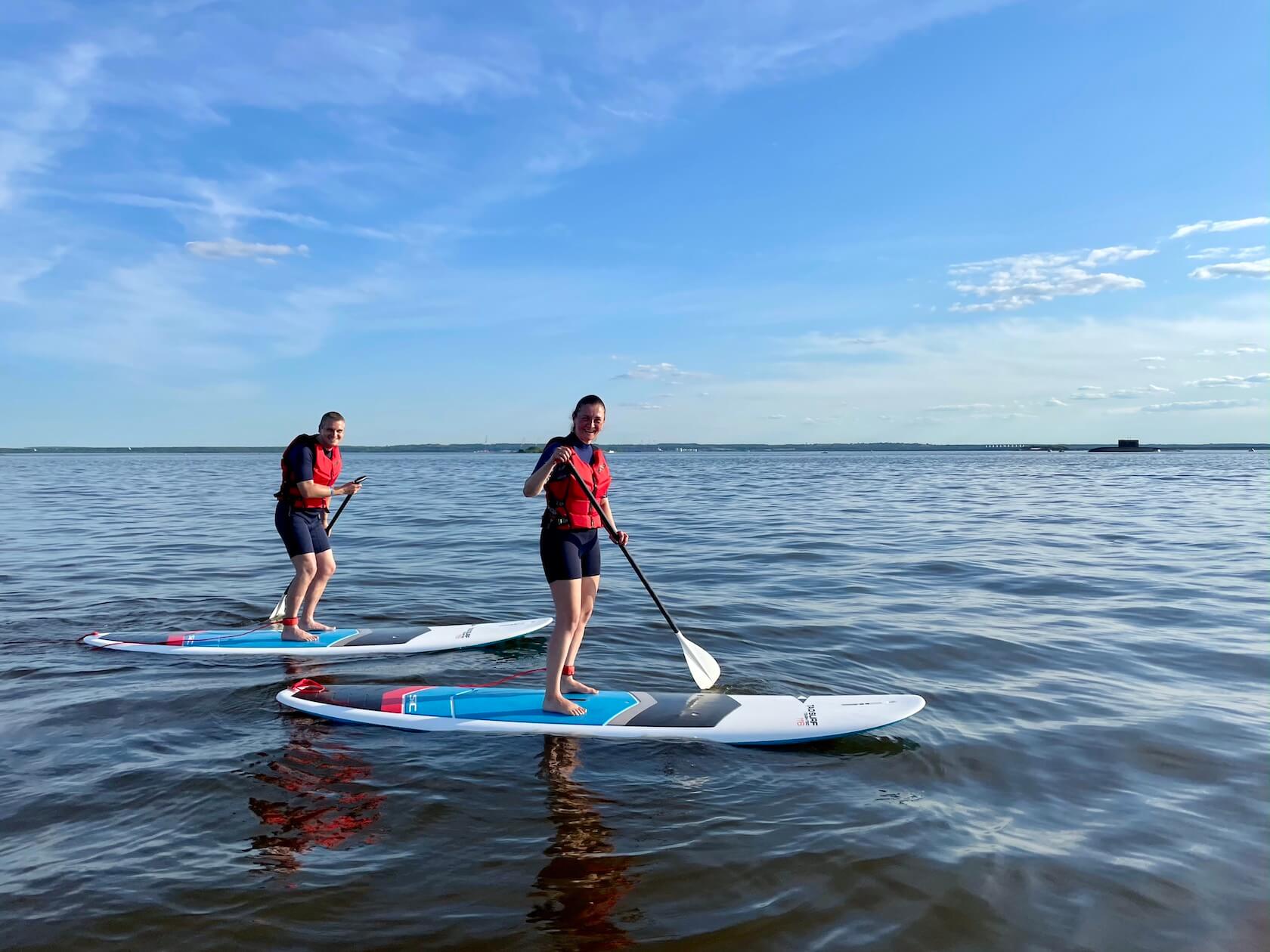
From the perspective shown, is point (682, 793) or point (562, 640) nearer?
point (682, 793)

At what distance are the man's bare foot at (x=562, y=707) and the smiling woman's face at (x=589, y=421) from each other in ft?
6.02

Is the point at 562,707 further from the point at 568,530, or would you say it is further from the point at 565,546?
the point at 568,530

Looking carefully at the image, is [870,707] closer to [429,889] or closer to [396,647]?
[429,889]

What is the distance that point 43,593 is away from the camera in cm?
1077

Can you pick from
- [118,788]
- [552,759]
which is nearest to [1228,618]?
[552,759]

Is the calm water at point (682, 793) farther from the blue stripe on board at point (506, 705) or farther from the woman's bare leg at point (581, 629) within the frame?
the woman's bare leg at point (581, 629)

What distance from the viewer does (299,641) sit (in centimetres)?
802

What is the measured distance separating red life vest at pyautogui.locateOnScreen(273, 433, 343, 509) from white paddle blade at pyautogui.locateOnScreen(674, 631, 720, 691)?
156 inches

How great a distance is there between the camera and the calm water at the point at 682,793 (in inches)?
136

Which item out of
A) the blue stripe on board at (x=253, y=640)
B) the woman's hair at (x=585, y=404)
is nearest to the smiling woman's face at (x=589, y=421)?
the woman's hair at (x=585, y=404)

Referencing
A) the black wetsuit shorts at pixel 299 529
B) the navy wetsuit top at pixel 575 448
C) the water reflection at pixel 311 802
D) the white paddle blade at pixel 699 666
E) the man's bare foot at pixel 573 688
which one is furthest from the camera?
the black wetsuit shorts at pixel 299 529

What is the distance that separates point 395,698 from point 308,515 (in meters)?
2.98

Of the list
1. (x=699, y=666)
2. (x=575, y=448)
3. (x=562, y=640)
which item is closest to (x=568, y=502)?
(x=575, y=448)

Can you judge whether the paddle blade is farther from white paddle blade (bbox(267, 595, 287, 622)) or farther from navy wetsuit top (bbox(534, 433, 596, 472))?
navy wetsuit top (bbox(534, 433, 596, 472))
